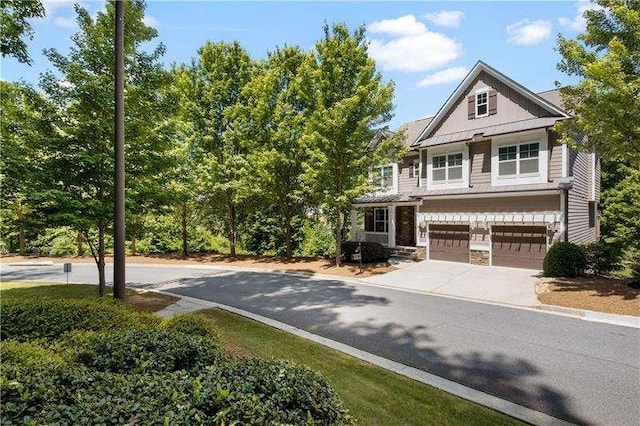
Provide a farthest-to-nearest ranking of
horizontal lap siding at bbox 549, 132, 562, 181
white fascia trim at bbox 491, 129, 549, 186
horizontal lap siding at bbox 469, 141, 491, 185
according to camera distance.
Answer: horizontal lap siding at bbox 469, 141, 491, 185
white fascia trim at bbox 491, 129, 549, 186
horizontal lap siding at bbox 549, 132, 562, 181

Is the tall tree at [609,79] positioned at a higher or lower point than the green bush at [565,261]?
higher

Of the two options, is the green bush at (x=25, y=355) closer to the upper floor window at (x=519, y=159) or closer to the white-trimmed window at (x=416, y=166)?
the upper floor window at (x=519, y=159)

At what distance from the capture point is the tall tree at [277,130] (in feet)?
70.6

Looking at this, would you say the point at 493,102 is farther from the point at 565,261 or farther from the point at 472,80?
the point at 565,261

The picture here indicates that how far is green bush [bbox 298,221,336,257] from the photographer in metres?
28.9

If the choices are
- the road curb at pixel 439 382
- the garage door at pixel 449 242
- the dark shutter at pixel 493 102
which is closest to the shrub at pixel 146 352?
the road curb at pixel 439 382

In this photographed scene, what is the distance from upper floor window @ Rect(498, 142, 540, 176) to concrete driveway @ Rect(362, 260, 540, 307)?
5.10m

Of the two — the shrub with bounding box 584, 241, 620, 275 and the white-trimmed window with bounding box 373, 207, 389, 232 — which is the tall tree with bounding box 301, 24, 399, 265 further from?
the shrub with bounding box 584, 241, 620, 275

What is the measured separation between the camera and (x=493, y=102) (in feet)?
63.8

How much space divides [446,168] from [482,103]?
4073 mm

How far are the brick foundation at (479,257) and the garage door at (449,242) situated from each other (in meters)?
Answer: 0.31

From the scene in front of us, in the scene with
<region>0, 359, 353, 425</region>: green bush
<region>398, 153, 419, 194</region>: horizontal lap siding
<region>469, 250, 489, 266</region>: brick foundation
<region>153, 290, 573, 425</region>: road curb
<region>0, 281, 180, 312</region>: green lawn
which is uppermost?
<region>398, 153, 419, 194</region>: horizontal lap siding

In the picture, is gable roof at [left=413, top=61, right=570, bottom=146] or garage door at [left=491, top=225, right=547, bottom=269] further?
garage door at [left=491, top=225, right=547, bottom=269]

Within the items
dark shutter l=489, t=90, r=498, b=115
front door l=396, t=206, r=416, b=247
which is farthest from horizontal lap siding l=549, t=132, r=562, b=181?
front door l=396, t=206, r=416, b=247
